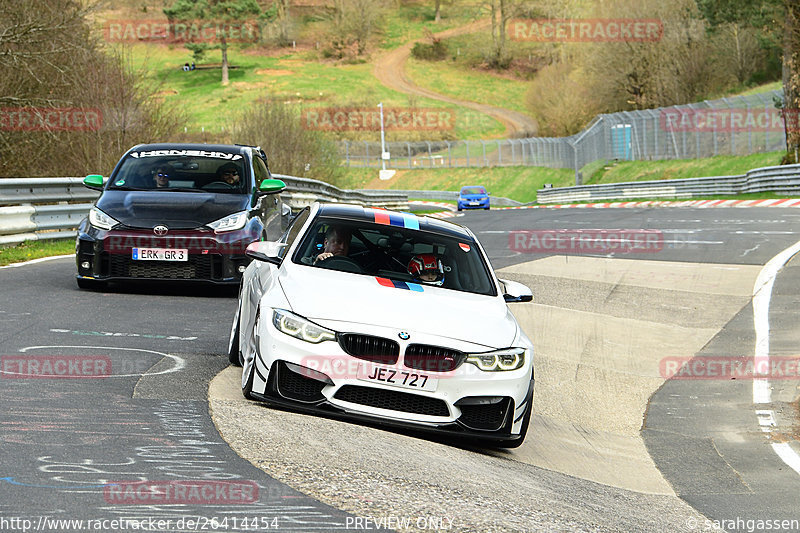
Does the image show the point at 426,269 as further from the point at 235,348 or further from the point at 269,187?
the point at 269,187

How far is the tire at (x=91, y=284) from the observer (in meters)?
12.1

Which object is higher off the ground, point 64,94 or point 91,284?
point 64,94

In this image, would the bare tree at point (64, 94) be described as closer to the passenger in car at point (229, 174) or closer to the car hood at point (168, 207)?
the passenger in car at point (229, 174)

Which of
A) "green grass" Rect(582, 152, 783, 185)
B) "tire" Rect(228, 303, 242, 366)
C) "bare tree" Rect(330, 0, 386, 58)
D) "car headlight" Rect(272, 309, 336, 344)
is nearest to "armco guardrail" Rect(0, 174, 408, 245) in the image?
"tire" Rect(228, 303, 242, 366)

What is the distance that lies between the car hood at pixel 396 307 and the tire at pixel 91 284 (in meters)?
5.19

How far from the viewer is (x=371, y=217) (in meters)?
8.23

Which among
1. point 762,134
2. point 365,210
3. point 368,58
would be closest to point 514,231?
point 365,210

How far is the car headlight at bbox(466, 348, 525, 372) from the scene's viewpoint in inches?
266

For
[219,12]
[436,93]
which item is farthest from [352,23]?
[219,12]

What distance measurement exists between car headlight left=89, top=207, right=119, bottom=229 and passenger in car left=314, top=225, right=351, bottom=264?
15.1 ft

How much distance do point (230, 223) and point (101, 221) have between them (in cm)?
142

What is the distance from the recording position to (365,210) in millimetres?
8516

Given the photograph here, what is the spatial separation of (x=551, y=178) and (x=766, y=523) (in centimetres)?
6940

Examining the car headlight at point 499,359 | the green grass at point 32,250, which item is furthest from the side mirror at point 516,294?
the green grass at point 32,250
